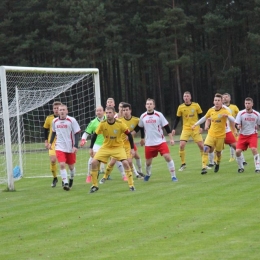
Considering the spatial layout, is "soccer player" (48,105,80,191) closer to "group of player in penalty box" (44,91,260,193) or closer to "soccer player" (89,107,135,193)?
"group of player in penalty box" (44,91,260,193)

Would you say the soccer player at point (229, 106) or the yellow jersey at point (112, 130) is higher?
the soccer player at point (229, 106)

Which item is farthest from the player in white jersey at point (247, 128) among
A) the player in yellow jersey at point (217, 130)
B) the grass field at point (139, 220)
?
the grass field at point (139, 220)

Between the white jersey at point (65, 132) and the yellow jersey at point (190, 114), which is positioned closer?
the white jersey at point (65, 132)

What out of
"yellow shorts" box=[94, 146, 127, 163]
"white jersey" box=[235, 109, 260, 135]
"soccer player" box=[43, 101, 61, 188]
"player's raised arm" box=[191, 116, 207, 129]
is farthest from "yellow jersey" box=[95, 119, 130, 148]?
"white jersey" box=[235, 109, 260, 135]

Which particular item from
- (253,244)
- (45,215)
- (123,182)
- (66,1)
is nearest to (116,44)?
(66,1)

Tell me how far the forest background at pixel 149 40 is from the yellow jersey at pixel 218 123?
3863 centimetres

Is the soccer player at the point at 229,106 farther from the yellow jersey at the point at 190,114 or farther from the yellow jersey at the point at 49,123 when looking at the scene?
the yellow jersey at the point at 49,123

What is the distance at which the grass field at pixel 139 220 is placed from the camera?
983 centimetres

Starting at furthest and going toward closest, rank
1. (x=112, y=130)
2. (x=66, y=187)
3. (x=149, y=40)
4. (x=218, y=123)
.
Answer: (x=149, y=40), (x=218, y=123), (x=66, y=187), (x=112, y=130)

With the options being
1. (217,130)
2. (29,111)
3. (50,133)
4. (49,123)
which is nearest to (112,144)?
(50,133)

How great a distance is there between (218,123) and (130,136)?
383 cm

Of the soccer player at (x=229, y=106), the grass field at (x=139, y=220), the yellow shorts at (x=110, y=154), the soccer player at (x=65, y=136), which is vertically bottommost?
the grass field at (x=139, y=220)

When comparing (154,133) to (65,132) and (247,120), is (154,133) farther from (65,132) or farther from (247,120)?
(247,120)

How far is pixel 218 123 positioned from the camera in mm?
19672
